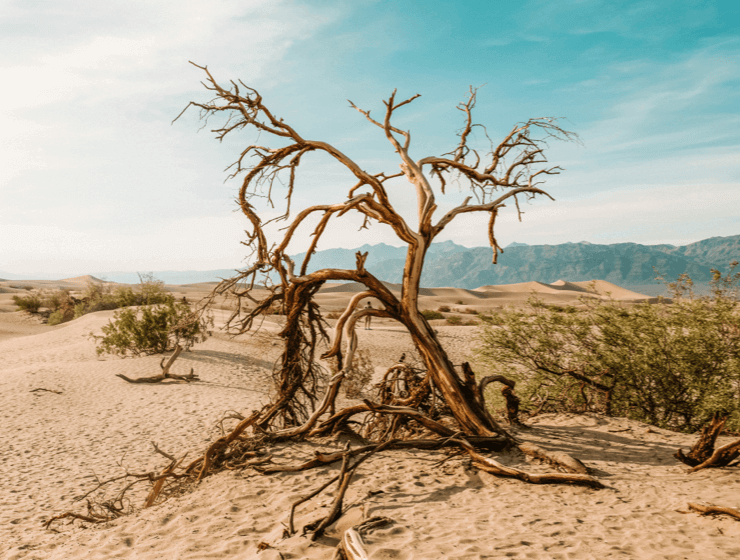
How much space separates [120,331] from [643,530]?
19.5 metres

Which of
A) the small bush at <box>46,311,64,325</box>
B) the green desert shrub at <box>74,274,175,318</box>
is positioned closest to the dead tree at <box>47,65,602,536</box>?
the green desert shrub at <box>74,274,175,318</box>

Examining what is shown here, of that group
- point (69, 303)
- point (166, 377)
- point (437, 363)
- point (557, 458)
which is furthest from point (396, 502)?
point (69, 303)

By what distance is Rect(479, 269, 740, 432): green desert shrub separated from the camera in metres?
8.12

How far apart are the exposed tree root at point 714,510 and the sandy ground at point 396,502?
0.06 meters

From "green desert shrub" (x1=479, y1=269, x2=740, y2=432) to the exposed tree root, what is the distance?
431 cm

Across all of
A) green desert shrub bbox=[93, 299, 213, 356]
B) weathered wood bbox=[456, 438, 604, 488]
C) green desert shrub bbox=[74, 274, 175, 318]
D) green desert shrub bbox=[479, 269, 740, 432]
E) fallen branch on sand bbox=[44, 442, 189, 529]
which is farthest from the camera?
green desert shrub bbox=[74, 274, 175, 318]

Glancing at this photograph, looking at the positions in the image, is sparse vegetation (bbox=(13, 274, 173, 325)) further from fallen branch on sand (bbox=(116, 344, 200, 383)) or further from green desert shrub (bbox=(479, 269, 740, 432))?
green desert shrub (bbox=(479, 269, 740, 432))

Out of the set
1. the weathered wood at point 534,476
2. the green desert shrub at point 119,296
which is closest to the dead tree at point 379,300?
the weathered wood at point 534,476

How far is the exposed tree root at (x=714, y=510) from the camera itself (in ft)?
13.5

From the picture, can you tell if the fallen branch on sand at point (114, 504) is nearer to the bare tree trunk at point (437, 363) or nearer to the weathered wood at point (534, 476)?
the bare tree trunk at point (437, 363)

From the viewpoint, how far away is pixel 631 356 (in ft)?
28.5

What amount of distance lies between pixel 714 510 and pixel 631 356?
4800 mm

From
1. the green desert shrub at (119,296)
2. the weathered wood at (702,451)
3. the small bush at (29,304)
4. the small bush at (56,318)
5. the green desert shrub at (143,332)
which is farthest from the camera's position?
the small bush at (29,304)

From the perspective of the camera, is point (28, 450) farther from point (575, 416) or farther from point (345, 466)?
point (575, 416)
